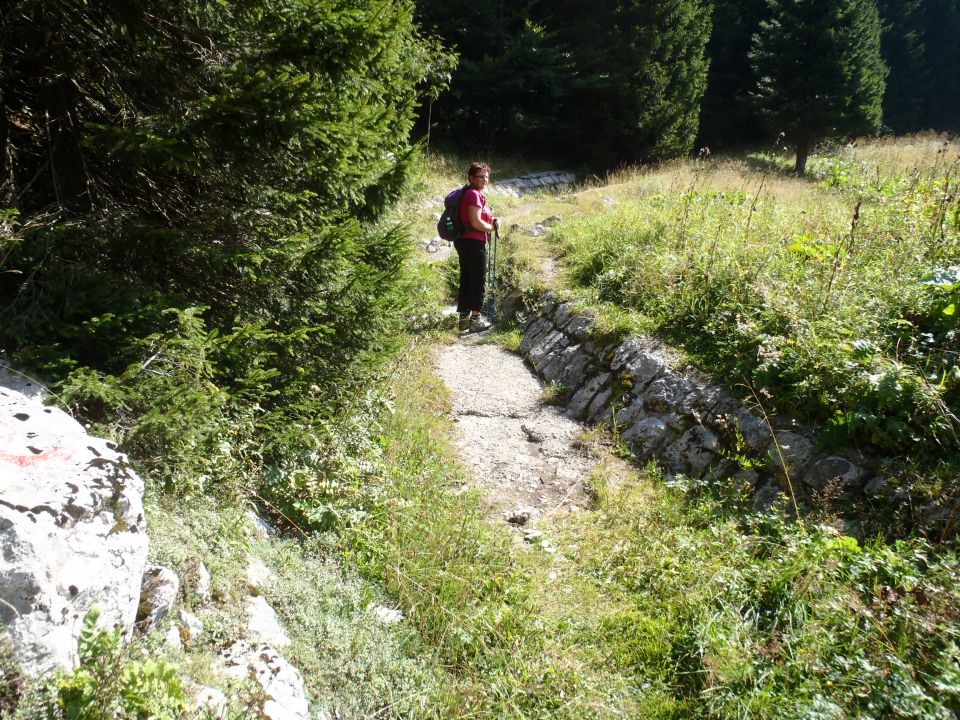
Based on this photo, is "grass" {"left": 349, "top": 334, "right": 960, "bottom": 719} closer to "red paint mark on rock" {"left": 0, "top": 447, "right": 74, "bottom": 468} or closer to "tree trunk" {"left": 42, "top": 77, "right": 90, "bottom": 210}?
"red paint mark on rock" {"left": 0, "top": 447, "right": 74, "bottom": 468}

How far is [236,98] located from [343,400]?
2.43 metres

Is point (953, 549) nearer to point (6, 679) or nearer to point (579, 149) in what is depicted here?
point (6, 679)

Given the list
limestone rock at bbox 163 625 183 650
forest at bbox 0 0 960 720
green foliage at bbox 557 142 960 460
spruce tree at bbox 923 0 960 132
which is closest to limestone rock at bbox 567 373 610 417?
forest at bbox 0 0 960 720

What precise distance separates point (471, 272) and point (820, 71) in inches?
797

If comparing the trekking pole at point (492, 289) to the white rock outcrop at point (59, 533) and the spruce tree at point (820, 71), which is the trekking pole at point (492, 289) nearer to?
the white rock outcrop at point (59, 533)

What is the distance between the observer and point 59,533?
2.10m

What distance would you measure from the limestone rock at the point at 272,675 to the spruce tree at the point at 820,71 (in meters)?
23.4

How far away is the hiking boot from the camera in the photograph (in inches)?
347

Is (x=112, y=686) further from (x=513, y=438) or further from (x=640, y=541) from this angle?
(x=513, y=438)

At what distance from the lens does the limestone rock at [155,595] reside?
7.95 ft

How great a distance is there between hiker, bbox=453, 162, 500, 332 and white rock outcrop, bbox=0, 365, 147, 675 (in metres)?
5.87

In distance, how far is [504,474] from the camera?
17.8ft

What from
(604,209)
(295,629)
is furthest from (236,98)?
(604,209)

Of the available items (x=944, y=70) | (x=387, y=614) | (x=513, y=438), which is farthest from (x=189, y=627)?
(x=944, y=70)
